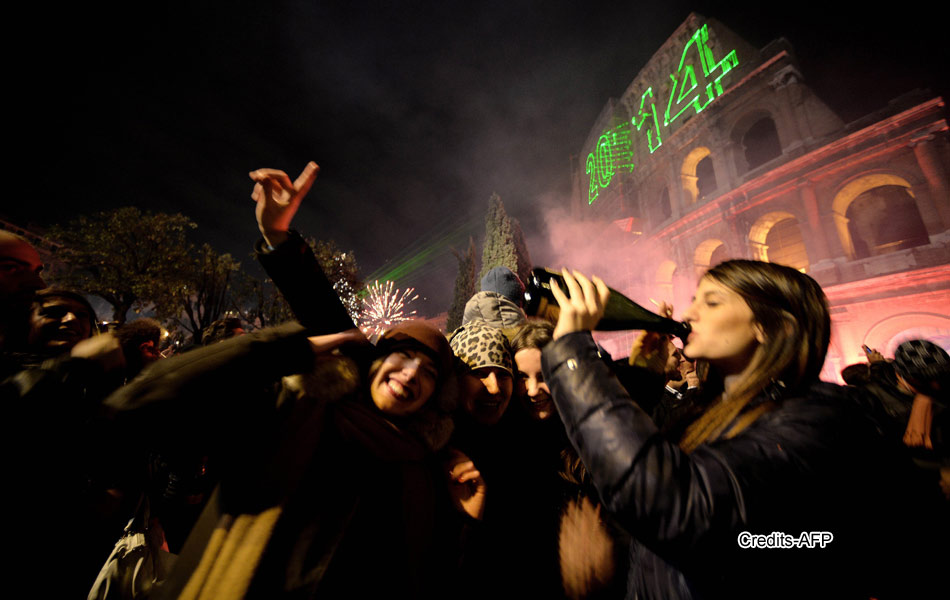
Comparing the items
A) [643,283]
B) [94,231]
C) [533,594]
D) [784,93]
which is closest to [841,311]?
[643,283]

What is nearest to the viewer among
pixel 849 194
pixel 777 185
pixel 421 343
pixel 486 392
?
pixel 421 343

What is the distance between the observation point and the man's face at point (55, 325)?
7.34ft

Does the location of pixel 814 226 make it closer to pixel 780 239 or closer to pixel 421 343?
pixel 780 239

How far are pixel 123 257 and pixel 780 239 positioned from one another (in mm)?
34419

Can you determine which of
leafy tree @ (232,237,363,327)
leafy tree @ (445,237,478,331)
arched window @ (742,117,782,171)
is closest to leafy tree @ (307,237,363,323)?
leafy tree @ (232,237,363,327)

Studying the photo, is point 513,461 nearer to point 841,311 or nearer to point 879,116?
point 841,311

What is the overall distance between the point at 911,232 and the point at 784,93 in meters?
8.64

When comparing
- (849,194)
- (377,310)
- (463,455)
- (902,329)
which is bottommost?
(463,455)

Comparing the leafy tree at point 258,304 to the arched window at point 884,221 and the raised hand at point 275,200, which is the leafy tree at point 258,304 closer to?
the raised hand at point 275,200

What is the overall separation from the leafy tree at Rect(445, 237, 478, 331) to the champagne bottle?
67.5ft

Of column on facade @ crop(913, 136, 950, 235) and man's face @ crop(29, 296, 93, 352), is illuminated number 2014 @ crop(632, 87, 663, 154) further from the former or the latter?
man's face @ crop(29, 296, 93, 352)

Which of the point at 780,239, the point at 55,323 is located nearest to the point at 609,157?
the point at 780,239

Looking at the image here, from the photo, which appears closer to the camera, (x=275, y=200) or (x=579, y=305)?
(x=579, y=305)

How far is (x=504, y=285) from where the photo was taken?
324 centimetres
